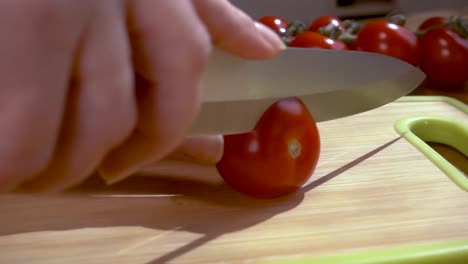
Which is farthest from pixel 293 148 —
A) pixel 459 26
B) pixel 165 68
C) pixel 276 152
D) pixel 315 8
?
pixel 315 8

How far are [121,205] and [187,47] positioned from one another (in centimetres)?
33

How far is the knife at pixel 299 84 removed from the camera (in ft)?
1.49

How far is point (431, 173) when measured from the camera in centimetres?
67

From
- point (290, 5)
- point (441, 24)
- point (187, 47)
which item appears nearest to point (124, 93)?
point (187, 47)

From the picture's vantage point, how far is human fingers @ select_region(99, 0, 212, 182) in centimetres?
29

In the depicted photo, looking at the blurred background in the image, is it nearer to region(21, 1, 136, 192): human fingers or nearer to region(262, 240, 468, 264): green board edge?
region(262, 240, 468, 264): green board edge


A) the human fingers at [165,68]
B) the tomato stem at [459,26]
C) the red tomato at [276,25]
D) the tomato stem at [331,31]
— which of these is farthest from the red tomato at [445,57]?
the human fingers at [165,68]

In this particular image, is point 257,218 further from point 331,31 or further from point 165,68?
point 331,31

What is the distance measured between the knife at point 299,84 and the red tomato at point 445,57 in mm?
424

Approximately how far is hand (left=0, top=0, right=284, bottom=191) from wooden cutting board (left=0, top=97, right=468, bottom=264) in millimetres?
216

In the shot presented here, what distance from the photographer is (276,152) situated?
60 cm

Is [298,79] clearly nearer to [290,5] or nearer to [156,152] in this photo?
[156,152]

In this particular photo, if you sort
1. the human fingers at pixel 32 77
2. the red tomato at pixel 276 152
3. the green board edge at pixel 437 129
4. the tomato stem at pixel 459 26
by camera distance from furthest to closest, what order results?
the tomato stem at pixel 459 26 → the green board edge at pixel 437 129 → the red tomato at pixel 276 152 → the human fingers at pixel 32 77

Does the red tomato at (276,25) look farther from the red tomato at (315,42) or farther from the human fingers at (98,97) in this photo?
the human fingers at (98,97)
